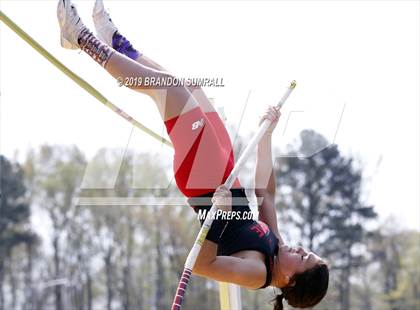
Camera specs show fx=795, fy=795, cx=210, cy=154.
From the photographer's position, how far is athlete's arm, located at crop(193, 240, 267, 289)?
4207 mm

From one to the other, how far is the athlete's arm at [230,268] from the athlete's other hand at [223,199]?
0.92 feet

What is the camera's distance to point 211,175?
442cm

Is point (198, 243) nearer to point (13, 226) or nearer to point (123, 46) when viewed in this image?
point (123, 46)

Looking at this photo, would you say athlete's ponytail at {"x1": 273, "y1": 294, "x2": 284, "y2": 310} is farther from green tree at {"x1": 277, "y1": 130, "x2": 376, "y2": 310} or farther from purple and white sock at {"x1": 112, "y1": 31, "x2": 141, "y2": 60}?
green tree at {"x1": 277, "y1": 130, "x2": 376, "y2": 310}

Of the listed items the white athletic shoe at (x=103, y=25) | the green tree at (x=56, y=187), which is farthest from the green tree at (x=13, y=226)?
the white athletic shoe at (x=103, y=25)

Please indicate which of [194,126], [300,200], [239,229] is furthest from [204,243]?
[300,200]

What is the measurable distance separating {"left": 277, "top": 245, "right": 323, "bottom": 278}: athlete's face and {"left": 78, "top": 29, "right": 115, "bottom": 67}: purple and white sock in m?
1.46

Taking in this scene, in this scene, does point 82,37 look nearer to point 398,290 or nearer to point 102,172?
point 102,172

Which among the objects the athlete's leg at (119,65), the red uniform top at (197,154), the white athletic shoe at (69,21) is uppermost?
the white athletic shoe at (69,21)

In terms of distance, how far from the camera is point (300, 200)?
2148cm

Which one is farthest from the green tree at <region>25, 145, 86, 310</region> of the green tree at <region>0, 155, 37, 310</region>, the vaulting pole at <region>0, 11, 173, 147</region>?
the vaulting pole at <region>0, 11, 173, 147</region>

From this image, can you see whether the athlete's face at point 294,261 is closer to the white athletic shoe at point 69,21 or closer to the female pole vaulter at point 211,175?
the female pole vaulter at point 211,175

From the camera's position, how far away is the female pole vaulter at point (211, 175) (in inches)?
165

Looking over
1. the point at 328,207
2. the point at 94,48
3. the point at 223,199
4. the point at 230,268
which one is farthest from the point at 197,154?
the point at 328,207
